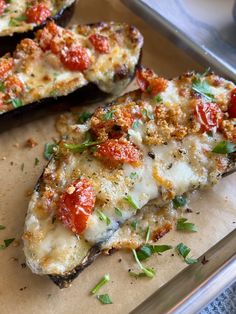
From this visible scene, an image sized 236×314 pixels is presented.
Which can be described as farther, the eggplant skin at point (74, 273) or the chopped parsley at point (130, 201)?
the chopped parsley at point (130, 201)

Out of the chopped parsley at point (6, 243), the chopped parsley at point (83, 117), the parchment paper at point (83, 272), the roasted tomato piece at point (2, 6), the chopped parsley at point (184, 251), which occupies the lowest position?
Answer: the chopped parsley at point (6, 243)

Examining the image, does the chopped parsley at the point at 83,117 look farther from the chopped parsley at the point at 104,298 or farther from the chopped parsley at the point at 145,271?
the chopped parsley at the point at 104,298

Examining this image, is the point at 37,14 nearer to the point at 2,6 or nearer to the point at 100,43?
the point at 2,6

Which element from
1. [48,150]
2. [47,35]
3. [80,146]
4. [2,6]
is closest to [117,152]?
[80,146]

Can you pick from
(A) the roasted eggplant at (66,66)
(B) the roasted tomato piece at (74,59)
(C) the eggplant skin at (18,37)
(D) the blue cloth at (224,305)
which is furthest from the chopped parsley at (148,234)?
(C) the eggplant skin at (18,37)

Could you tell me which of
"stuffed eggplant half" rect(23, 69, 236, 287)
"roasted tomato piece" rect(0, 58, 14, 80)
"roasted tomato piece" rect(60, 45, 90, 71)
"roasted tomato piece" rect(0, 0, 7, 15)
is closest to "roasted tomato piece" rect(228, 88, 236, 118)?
"stuffed eggplant half" rect(23, 69, 236, 287)

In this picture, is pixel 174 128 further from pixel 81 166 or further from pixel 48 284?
pixel 48 284
